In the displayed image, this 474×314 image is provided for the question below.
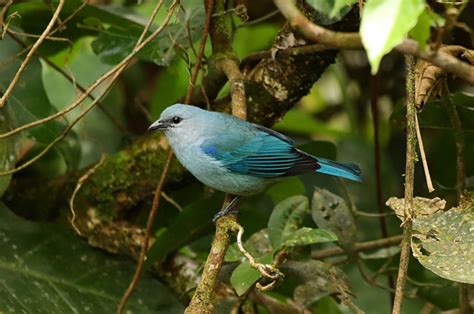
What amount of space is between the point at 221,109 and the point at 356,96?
1.94 meters

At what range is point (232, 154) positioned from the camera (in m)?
3.26

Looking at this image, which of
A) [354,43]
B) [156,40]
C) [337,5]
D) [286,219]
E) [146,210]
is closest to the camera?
[337,5]

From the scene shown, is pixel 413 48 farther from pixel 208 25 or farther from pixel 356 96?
pixel 356 96

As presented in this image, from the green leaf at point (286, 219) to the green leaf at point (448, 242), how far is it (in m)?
0.44

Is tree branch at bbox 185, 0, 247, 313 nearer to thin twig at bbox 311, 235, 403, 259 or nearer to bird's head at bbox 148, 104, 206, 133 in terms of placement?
bird's head at bbox 148, 104, 206, 133

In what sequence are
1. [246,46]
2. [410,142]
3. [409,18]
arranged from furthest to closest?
[246,46], [410,142], [409,18]

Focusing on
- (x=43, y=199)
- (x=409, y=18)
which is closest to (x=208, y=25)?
(x=43, y=199)

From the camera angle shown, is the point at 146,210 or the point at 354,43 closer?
the point at 354,43

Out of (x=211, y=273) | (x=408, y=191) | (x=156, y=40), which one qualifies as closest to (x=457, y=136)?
(x=408, y=191)

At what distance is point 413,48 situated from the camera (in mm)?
1669

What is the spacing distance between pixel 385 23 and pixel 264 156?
73.7 inches

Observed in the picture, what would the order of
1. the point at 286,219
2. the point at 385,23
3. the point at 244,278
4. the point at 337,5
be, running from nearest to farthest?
the point at 385,23, the point at 337,5, the point at 244,278, the point at 286,219

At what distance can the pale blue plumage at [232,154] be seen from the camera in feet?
10.1

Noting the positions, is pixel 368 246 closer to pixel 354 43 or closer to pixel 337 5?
pixel 354 43
